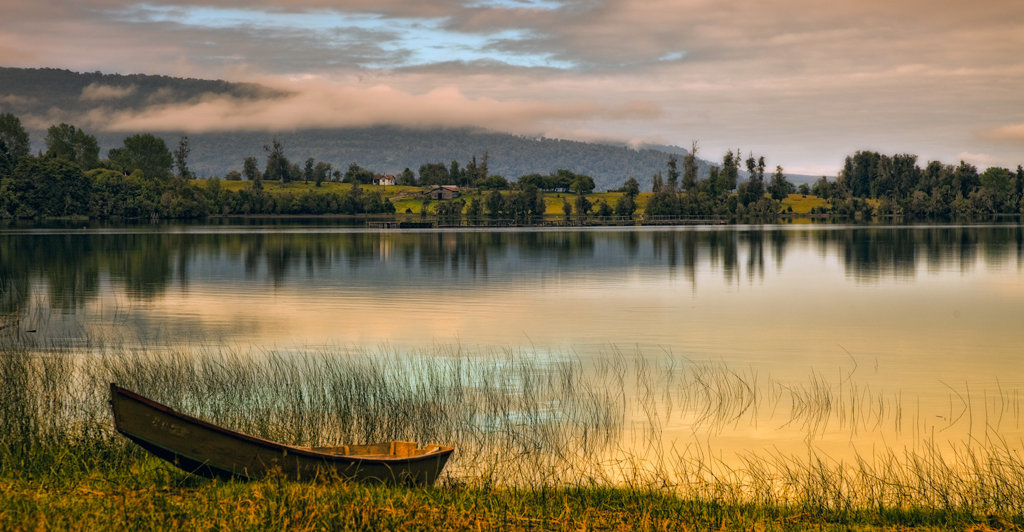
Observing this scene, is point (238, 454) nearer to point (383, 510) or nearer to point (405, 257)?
point (383, 510)

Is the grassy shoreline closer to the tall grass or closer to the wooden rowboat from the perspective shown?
the wooden rowboat

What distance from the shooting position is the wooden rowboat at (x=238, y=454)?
1467 cm

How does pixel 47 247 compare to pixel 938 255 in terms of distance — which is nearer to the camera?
pixel 938 255

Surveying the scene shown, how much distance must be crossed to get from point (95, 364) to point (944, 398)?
88.7 ft

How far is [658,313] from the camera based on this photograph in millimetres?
52969

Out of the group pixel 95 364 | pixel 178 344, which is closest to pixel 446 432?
pixel 95 364

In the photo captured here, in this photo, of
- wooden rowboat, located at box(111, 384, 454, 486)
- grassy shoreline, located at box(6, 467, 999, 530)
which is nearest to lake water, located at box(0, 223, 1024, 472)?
grassy shoreline, located at box(6, 467, 999, 530)

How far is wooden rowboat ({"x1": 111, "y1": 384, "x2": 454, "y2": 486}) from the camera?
48.1ft

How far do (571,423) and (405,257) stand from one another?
76901 millimetres

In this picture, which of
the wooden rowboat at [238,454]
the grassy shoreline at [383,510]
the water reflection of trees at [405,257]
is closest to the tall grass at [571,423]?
the grassy shoreline at [383,510]

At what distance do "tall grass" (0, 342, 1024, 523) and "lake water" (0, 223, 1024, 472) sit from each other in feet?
1.25

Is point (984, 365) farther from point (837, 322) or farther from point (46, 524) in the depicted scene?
point (46, 524)

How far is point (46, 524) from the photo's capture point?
13.5 m

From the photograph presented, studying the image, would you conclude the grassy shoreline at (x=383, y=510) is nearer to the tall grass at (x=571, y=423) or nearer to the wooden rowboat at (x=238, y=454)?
the wooden rowboat at (x=238, y=454)
